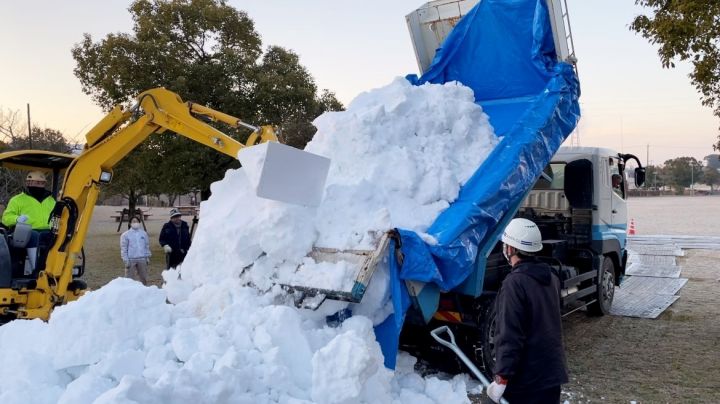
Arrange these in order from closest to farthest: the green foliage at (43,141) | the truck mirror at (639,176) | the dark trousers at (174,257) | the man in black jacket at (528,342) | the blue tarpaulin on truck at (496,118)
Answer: the man in black jacket at (528,342)
the blue tarpaulin on truck at (496,118)
the truck mirror at (639,176)
the dark trousers at (174,257)
the green foliage at (43,141)

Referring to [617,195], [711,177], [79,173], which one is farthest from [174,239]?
[711,177]

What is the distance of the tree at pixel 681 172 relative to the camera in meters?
86.4

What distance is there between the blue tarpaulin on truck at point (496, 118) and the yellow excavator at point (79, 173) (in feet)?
7.65

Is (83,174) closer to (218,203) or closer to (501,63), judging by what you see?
(218,203)

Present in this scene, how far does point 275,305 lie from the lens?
4203mm

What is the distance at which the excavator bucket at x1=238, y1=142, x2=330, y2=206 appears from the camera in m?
4.48

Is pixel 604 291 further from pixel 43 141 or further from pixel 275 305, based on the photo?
pixel 43 141

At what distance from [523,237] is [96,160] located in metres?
5.26

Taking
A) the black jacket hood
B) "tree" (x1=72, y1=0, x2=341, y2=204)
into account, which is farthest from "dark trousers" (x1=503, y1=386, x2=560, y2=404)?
"tree" (x1=72, y1=0, x2=341, y2=204)

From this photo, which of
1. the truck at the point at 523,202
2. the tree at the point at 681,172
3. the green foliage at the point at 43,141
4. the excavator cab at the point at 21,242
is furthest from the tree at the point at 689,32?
the tree at the point at 681,172

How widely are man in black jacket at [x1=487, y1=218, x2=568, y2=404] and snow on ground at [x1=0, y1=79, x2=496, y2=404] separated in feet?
2.79

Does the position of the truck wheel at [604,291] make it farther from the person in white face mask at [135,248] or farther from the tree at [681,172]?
the tree at [681,172]

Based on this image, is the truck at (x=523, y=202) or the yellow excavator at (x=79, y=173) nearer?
the truck at (x=523, y=202)

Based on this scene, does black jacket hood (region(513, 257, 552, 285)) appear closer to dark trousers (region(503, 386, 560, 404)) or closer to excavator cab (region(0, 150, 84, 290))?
dark trousers (region(503, 386, 560, 404))
